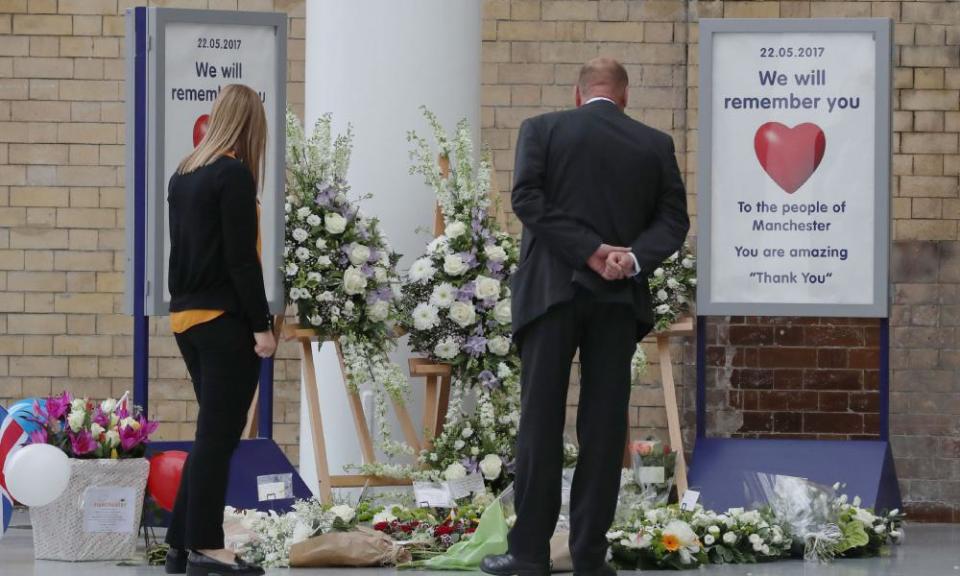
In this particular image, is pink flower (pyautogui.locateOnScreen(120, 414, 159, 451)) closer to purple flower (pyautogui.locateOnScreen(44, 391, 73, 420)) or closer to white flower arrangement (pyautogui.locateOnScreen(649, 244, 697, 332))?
purple flower (pyautogui.locateOnScreen(44, 391, 73, 420))

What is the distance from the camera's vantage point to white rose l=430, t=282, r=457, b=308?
6.46m

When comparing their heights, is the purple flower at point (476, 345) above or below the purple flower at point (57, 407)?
above

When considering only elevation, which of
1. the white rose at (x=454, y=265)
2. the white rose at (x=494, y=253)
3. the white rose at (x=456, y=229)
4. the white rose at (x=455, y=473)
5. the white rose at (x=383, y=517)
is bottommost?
the white rose at (x=383, y=517)

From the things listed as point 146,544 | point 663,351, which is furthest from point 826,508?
point 146,544

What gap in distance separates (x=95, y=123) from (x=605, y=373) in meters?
4.26

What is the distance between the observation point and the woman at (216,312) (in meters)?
4.88

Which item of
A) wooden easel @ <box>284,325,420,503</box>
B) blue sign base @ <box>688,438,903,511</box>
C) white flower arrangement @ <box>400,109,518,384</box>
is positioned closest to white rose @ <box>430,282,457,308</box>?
white flower arrangement @ <box>400,109,518,384</box>

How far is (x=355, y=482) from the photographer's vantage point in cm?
647

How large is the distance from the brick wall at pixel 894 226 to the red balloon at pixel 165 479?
2.92m

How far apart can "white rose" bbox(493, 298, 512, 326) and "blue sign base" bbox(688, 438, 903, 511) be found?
910 mm

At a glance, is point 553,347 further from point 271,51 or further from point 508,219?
point 508,219

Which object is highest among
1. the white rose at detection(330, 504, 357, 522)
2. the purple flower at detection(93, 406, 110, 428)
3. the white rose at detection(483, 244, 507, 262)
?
the white rose at detection(483, 244, 507, 262)

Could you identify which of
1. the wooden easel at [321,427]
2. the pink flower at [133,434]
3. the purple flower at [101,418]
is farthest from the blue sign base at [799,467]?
the purple flower at [101,418]

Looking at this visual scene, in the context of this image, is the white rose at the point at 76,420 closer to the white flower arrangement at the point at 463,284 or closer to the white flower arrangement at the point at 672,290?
the white flower arrangement at the point at 463,284
